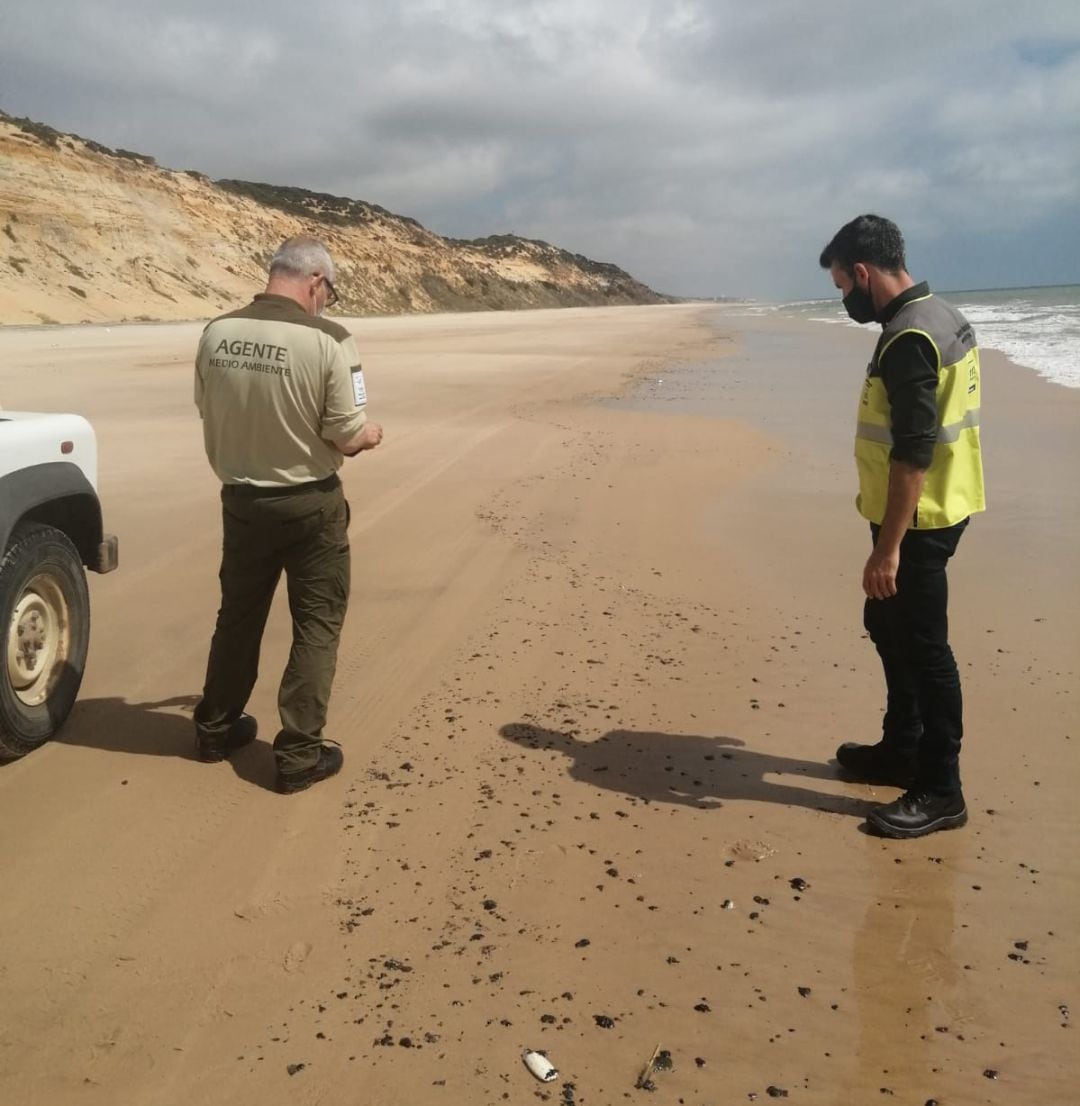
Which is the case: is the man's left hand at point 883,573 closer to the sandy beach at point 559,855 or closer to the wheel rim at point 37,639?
the sandy beach at point 559,855

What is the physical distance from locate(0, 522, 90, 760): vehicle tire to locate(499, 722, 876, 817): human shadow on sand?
1.87 meters

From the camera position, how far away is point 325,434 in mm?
3430

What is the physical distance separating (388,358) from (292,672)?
65.0ft

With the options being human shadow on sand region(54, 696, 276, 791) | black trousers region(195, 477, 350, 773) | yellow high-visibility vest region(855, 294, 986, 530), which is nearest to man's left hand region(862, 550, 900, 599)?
yellow high-visibility vest region(855, 294, 986, 530)

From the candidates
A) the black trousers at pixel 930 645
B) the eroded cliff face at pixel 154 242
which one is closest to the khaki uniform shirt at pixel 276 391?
the black trousers at pixel 930 645

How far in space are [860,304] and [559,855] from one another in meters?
2.16

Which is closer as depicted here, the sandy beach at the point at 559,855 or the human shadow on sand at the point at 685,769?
the sandy beach at the point at 559,855

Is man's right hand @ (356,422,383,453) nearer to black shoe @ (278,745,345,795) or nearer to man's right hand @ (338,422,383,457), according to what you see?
man's right hand @ (338,422,383,457)

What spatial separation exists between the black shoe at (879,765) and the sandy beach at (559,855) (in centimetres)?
10

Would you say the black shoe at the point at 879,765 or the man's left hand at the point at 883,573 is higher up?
the man's left hand at the point at 883,573

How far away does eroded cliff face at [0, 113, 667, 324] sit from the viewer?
38.4m

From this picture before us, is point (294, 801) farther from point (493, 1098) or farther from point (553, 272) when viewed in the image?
point (553, 272)

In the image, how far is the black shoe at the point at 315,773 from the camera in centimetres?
357

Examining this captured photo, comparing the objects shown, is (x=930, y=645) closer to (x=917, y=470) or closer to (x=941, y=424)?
(x=917, y=470)
